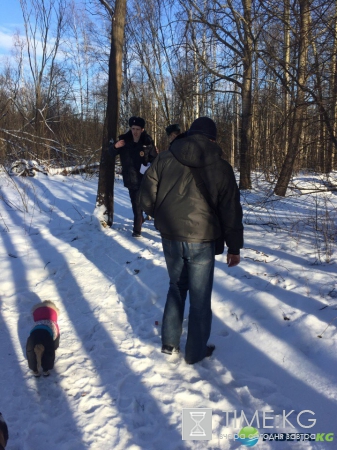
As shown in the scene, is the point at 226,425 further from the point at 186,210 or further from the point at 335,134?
the point at 335,134

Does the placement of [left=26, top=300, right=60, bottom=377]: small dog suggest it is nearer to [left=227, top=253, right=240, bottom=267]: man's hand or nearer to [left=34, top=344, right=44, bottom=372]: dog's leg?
[left=34, top=344, right=44, bottom=372]: dog's leg

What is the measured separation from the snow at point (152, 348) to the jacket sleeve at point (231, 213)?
0.98m

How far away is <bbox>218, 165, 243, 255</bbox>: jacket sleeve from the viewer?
7.24 ft

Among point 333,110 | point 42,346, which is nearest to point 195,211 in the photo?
point 42,346

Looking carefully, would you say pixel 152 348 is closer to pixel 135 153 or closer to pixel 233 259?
pixel 233 259

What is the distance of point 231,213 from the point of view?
2223 millimetres

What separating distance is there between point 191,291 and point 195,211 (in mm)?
612

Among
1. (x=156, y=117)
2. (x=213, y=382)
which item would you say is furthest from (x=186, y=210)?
(x=156, y=117)

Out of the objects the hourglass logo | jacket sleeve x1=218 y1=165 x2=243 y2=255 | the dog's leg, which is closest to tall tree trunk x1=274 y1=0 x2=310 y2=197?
jacket sleeve x1=218 y1=165 x2=243 y2=255

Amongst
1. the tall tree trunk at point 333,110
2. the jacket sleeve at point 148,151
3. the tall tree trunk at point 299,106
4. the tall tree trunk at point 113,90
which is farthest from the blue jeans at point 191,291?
the tall tree trunk at point 113,90

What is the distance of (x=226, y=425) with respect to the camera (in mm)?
1919

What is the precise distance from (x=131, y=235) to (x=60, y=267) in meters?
1.62

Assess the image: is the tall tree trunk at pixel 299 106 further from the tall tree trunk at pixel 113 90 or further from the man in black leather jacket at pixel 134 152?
the tall tree trunk at pixel 113 90

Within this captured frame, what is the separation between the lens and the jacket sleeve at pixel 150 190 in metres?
2.35
